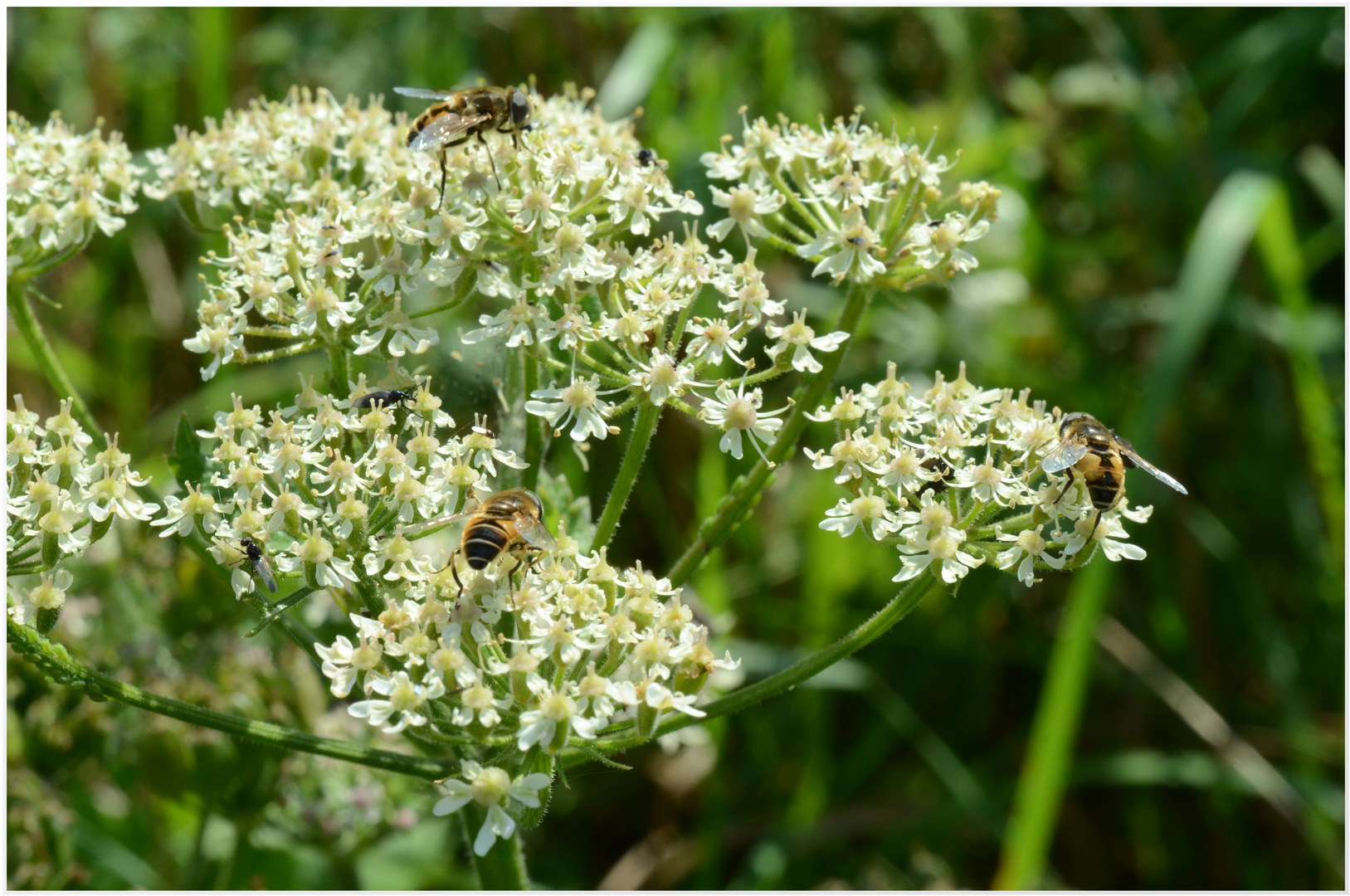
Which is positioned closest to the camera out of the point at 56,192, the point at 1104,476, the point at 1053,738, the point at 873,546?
the point at 1104,476

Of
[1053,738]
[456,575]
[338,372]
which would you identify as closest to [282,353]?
[338,372]

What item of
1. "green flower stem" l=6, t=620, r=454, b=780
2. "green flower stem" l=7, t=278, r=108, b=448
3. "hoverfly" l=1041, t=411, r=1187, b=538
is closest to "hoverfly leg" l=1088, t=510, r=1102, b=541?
"hoverfly" l=1041, t=411, r=1187, b=538

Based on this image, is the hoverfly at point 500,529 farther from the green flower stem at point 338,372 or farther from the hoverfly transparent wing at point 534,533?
the green flower stem at point 338,372

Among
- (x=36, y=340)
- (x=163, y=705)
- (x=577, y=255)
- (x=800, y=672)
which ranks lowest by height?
(x=163, y=705)

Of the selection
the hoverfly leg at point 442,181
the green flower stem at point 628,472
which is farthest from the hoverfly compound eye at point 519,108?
the green flower stem at point 628,472

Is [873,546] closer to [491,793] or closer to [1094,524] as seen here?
[1094,524]
